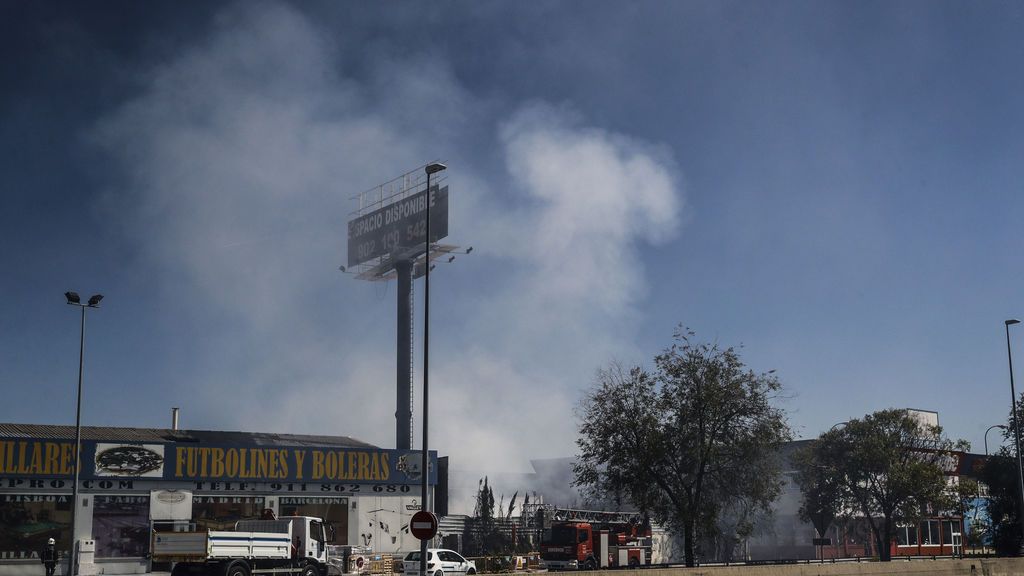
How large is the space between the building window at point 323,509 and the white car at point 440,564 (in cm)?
1342

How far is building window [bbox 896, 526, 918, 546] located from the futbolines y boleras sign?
1535 inches

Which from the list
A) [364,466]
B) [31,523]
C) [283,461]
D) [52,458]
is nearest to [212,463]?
[283,461]

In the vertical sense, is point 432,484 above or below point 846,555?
above

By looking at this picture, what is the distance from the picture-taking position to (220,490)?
185 feet

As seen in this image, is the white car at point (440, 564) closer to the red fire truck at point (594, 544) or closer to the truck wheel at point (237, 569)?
the truck wheel at point (237, 569)

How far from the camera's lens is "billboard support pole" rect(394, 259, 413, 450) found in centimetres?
9019

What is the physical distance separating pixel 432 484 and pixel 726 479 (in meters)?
21.6

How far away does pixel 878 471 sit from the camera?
222 ft

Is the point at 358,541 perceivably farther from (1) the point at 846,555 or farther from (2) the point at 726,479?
(1) the point at 846,555

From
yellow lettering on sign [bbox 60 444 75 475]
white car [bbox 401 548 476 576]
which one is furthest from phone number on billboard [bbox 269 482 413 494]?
white car [bbox 401 548 476 576]

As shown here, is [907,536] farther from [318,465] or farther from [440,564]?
[440,564]

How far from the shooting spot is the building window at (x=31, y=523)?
50.6 meters

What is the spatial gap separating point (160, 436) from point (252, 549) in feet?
99.1

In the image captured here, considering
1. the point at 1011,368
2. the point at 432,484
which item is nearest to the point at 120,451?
the point at 432,484
